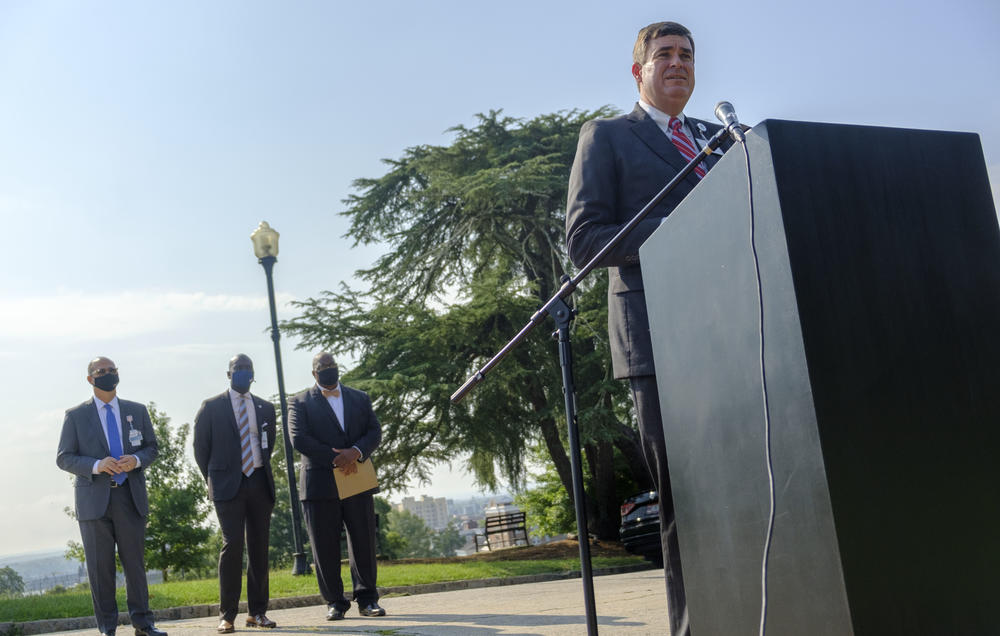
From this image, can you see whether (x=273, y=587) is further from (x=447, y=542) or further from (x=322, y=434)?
(x=447, y=542)

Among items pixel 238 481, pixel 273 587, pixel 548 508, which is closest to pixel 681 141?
pixel 238 481

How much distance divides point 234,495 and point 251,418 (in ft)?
2.28

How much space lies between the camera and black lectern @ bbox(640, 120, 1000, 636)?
4.95 feet

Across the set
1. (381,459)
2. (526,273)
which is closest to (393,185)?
(526,273)

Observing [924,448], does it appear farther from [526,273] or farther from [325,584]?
[526,273]

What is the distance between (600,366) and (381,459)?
5.01 m

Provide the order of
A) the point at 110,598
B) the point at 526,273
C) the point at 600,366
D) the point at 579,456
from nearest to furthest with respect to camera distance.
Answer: the point at 579,456 → the point at 110,598 → the point at 600,366 → the point at 526,273

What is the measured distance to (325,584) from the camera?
7.54 m

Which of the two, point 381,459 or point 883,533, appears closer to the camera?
point 883,533

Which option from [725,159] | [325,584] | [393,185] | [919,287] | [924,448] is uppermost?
[393,185]

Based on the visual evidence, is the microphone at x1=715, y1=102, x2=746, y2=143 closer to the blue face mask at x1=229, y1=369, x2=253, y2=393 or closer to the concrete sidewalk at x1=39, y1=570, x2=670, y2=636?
the concrete sidewalk at x1=39, y1=570, x2=670, y2=636

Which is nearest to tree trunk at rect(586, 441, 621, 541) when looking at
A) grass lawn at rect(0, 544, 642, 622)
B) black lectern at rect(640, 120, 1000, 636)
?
grass lawn at rect(0, 544, 642, 622)

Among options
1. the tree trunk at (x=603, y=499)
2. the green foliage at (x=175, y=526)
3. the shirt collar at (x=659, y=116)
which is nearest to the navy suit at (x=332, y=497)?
the shirt collar at (x=659, y=116)

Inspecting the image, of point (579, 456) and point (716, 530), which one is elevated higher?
point (579, 456)
